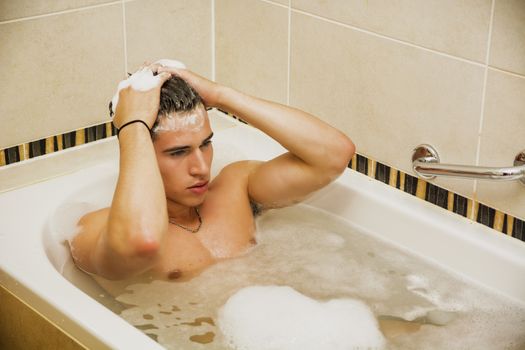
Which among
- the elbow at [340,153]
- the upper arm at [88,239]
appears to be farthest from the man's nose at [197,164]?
the elbow at [340,153]

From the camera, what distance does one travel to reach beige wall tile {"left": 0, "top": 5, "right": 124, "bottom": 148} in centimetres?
214

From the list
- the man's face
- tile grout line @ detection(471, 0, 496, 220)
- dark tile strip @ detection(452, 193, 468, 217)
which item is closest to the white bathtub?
dark tile strip @ detection(452, 193, 468, 217)

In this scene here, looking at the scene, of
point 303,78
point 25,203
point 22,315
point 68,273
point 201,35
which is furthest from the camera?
point 201,35

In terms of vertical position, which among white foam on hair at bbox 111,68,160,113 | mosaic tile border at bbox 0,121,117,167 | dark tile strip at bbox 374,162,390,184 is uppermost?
white foam on hair at bbox 111,68,160,113

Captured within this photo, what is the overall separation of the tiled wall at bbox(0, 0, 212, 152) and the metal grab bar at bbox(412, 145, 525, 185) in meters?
0.82

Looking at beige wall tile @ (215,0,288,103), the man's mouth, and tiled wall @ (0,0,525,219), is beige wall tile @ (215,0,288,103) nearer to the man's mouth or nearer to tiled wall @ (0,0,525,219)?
tiled wall @ (0,0,525,219)

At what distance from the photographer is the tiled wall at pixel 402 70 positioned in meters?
1.90

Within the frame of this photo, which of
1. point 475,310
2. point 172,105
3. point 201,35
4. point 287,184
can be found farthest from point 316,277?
point 201,35

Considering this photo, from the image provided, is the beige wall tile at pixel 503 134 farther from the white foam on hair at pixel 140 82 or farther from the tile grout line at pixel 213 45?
the tile grout line at pixel 213 45

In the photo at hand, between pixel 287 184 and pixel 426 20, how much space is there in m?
0.51

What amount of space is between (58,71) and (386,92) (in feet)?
2.79

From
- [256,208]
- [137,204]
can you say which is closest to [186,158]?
[137,204]

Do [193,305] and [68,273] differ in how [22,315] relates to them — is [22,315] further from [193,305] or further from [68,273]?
[193,305]

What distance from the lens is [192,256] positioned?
202 centimetres
